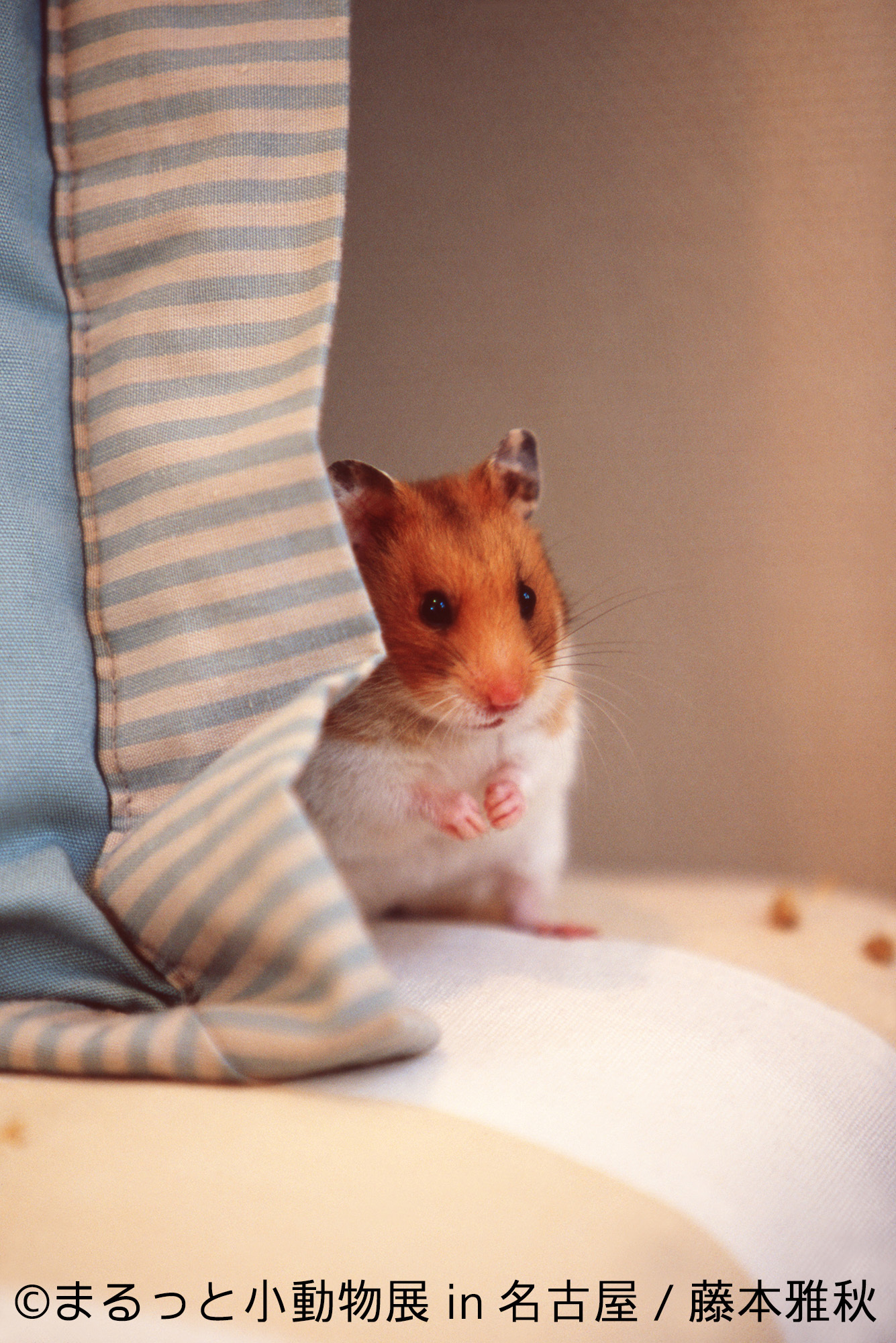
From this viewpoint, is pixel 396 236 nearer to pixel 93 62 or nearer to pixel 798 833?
pixel 93 62

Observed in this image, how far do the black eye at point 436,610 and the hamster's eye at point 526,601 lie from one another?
2.7 inches

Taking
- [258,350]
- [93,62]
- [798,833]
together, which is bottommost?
[798,833]

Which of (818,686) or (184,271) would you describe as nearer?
(184,271)

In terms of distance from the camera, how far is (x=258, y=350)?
71cm

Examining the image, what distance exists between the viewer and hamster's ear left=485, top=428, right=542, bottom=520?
92 cm

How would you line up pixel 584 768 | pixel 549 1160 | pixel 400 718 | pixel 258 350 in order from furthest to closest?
1. pixel 584 768
2. pixel 400 718
3. pixel 258 350
4. pixel 549 1160

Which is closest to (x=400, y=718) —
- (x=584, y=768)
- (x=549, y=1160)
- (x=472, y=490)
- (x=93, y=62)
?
(x=472, y=490)

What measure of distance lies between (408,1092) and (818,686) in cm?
64

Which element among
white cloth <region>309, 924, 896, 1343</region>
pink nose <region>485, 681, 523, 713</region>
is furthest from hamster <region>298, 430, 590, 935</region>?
white cloth <region>309, 924, 896, 1343</region>

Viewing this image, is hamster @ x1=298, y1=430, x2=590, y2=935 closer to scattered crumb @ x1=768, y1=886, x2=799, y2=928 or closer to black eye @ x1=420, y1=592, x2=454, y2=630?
black eye @ x1=420, y1=592, x2=454, y2=630

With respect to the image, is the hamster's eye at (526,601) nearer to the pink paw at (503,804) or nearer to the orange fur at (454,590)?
the orange fur at (454,590)

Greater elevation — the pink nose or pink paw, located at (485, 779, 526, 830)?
the pink nose

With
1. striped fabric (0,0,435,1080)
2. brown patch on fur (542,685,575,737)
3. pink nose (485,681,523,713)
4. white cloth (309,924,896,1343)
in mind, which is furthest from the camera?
brown patch on fur (542,685,575,737)

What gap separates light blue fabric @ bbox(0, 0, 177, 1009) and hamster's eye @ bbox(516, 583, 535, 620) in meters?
0.36
